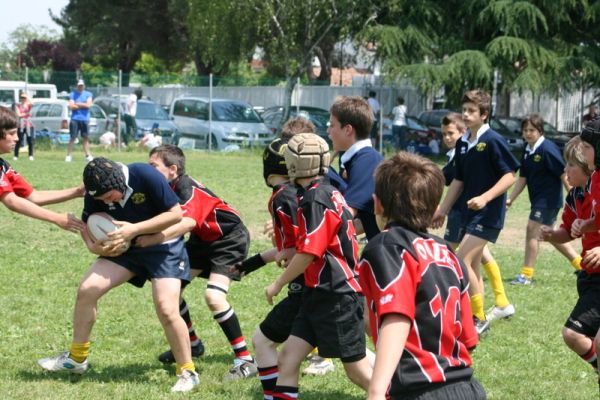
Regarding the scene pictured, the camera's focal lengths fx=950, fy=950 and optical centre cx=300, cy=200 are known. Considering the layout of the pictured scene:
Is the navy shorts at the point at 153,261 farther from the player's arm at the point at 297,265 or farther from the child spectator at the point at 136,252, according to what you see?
the player's arm at the point at 297,265

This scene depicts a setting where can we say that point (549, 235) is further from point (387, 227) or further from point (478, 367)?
point (387, 227)

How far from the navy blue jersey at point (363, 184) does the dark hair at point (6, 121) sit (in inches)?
89.0

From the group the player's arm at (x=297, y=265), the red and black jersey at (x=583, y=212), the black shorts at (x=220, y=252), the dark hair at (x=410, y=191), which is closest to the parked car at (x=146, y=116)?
the black shorts at (x=220, y=252)

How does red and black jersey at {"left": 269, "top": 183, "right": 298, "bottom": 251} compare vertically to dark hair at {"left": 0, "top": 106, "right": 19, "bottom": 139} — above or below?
below

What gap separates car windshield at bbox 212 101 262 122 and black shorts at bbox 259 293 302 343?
2401 cm

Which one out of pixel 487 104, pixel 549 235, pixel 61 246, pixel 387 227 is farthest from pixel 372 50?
pixel 387 227

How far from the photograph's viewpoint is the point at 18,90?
3177 cm

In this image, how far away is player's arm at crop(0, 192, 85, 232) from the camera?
582cm

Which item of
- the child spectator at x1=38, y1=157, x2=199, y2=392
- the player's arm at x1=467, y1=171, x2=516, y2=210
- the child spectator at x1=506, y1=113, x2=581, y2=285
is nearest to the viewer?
the child spectator at x1=38, y1=157, x2=199, y2=392

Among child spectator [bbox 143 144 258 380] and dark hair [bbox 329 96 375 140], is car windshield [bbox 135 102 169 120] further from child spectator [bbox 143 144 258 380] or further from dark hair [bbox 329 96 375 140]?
dark hair [bbox 329 96 375 140]

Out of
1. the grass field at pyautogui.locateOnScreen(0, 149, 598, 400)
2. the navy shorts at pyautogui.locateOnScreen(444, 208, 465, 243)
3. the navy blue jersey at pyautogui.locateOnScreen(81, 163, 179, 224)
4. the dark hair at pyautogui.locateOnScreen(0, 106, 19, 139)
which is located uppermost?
the dark hair at pyautogui.locateOnScreen(0, 106, 19, 139)

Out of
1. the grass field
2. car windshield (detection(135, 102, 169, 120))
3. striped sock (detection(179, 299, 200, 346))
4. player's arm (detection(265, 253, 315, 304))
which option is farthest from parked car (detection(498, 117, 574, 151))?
player's arm (detection(265, 253, 315, 304))

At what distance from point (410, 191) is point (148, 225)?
2.58m

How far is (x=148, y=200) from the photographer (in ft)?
18.9
